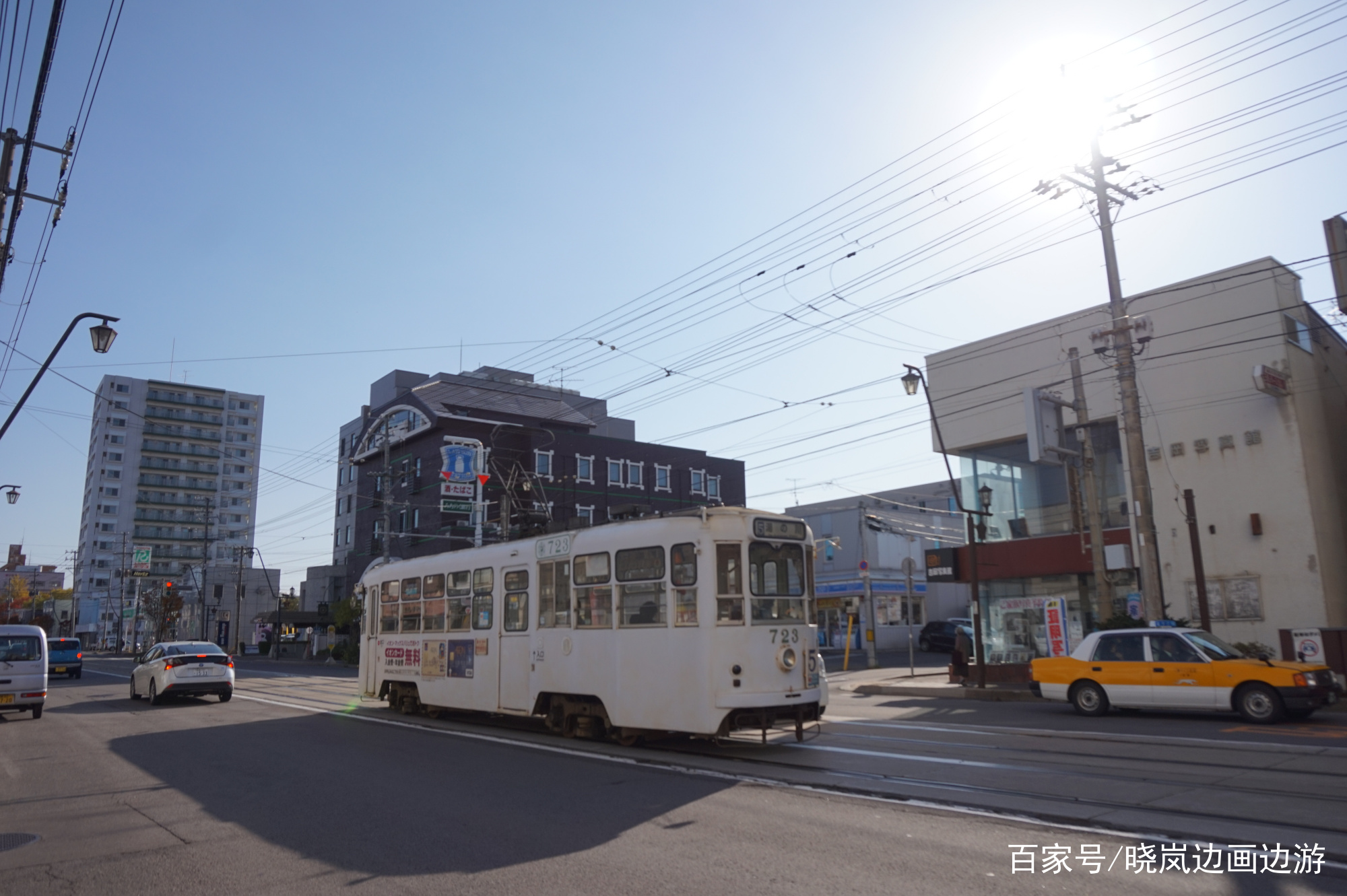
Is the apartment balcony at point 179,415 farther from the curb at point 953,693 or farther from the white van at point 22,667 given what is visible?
the curb at point 953,693

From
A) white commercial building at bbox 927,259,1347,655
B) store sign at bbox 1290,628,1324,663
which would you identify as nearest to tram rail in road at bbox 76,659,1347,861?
store sign at bbox 1290,628,1324,663

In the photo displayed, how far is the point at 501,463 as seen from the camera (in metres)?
57.3

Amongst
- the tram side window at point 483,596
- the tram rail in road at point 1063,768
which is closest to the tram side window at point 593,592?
the tram rail in road at point 1063,768

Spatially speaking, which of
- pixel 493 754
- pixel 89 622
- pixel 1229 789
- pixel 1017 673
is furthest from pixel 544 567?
pixel 89 622

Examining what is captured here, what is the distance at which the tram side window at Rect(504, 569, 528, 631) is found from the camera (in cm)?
1402

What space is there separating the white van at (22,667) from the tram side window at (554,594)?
35.1ft

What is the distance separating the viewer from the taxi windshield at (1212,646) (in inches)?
590

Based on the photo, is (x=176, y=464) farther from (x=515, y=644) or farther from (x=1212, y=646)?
(x=1212, y=646)

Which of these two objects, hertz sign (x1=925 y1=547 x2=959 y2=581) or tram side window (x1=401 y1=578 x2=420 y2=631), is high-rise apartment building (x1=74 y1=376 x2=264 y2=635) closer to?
hertz sign (x1=925 y1=547 x2=959 y2=581)

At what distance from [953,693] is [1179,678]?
317 inches

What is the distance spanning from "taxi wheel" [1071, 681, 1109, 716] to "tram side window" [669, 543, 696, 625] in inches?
377

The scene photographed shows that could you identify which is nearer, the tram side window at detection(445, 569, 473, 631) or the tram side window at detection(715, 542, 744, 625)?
the tram side window at detection(715, 542, 744, 625)

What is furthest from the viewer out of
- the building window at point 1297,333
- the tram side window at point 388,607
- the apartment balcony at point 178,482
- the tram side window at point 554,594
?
the apartment balcony at point 178,482

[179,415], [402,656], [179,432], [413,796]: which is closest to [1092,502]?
[402,656]
